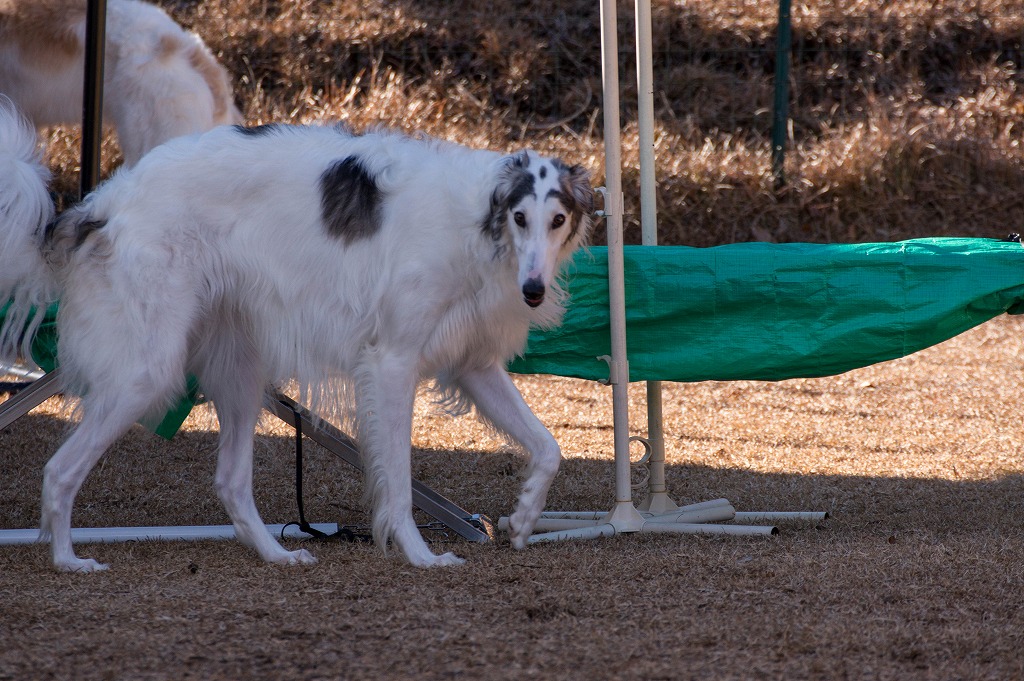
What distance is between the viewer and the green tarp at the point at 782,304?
12.6ft

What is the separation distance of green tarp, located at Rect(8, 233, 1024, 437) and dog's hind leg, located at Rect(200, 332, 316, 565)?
1.90 feet

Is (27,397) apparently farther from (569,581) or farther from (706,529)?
(706,529)

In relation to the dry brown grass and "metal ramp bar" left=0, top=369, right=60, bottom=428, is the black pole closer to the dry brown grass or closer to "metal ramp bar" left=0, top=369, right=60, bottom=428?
"metal ramp bar" left=0, top=369, right=60, bottom=428

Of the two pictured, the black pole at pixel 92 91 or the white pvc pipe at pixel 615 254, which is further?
the black pole at pixel 92 91

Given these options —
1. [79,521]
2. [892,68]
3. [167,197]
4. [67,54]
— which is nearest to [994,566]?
[167,197]

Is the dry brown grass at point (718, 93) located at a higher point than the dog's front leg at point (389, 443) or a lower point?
higher

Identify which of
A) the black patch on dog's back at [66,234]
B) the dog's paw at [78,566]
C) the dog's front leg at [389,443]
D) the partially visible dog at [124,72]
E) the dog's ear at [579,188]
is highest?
the partially visible dog at [124,72]

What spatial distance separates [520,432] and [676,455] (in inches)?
71.8

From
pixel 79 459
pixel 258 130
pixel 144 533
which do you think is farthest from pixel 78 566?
pixel 258 130

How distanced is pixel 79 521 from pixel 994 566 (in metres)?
3.12

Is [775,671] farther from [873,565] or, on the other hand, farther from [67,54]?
[67,54]

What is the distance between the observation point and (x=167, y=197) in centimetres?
360

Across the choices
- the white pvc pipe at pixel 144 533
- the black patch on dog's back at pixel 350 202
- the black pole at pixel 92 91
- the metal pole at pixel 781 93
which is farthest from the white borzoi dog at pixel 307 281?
the metal pole at pixel 781 93

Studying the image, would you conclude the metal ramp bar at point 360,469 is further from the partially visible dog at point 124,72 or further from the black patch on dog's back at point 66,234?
the partially visible dog at point 124,72
